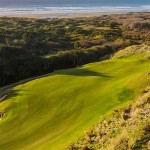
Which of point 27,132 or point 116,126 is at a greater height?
point 116,126

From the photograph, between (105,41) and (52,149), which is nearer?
(52,149)

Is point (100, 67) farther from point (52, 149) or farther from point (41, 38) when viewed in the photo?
point (41, 38)

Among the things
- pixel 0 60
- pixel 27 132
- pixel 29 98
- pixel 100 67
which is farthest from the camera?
pixel 0 60

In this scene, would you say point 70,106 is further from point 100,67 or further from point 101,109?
point 100,67

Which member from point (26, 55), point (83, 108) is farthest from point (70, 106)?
point (26, 55)

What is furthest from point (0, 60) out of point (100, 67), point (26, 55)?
point (100, 67)

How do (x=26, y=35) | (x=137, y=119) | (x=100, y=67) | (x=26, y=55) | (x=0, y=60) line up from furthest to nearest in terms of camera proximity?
(x=26, y=35), (x=26, y=55), (x=0, y=60), (x=100, y=67), (x=137, y=119)
